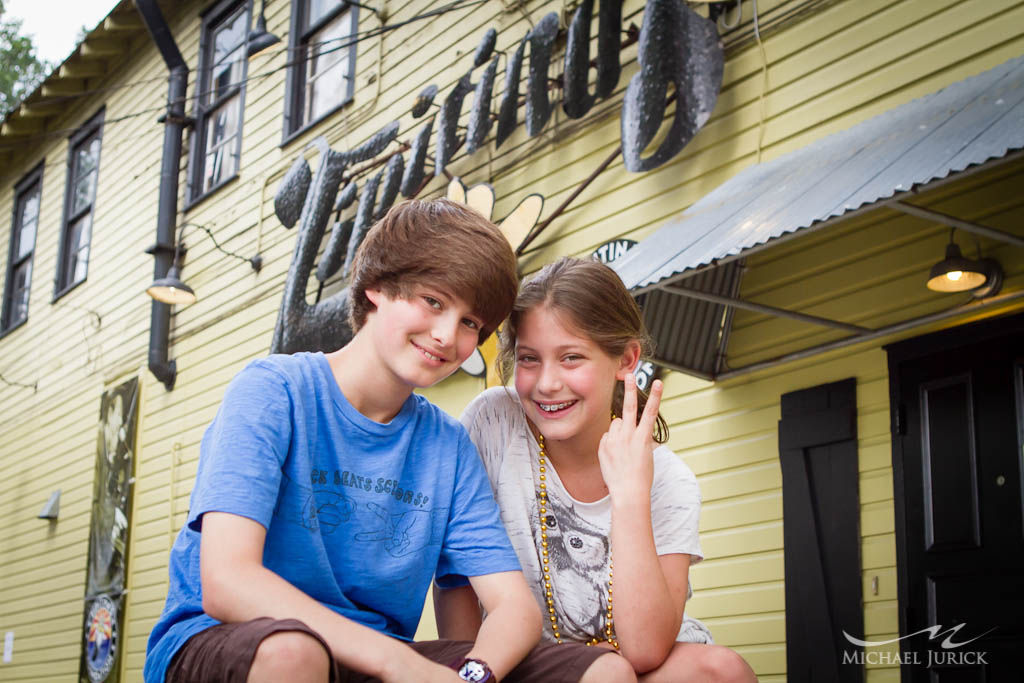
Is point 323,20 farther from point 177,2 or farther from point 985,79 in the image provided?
point 985,79

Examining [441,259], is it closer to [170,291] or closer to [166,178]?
[170,291]

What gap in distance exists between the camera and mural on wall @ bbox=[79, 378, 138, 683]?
34.2ft

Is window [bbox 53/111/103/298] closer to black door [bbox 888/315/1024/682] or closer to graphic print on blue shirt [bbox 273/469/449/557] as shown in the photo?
black door [bbox 888/315/1024/682]

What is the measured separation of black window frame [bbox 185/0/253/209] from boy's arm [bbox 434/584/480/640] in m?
9.05

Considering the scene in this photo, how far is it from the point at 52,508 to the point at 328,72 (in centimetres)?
642

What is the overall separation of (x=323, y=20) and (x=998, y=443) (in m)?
7.57

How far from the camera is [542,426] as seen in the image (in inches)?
100


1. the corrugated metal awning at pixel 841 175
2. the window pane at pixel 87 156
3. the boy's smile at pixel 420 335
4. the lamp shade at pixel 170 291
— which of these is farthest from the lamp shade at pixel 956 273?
the window pane at pixel 87 156

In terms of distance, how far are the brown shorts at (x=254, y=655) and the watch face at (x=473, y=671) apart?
74mm

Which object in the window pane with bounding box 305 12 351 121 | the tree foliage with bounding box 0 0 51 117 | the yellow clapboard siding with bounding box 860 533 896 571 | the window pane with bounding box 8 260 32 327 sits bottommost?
→ the yellow clapboard siding with bounding box 860 533 896 571

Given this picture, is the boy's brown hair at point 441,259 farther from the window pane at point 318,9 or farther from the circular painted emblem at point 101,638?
the circular painted emblem at point 101,638

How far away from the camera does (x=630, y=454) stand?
2389mm

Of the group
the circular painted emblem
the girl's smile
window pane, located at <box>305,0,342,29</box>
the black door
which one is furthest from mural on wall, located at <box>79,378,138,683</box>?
the girl's smile

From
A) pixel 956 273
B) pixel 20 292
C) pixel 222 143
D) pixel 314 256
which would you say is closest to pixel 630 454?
pixel 956 273
